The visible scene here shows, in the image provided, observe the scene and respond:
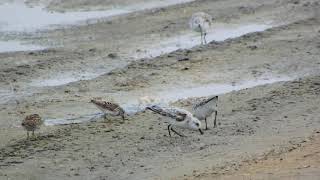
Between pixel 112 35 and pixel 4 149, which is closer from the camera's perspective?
pixel 4 149

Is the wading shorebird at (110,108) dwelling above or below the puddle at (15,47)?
below

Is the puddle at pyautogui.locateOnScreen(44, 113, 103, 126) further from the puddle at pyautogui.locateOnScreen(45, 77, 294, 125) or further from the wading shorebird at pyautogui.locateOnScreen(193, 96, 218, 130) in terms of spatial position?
the wading shorebird at pyautogui.locateOnScreen(193, 96, 218, 130)

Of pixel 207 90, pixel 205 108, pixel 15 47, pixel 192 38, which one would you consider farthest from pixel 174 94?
pixel 15 47

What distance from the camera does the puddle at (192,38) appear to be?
63.9 ft

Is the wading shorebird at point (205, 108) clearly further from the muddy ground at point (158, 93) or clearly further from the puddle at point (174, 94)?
the puddle at point (174, 94)

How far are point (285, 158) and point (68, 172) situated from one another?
9.85 ft

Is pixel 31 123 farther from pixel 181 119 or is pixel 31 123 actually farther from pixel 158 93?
pixel 158 93

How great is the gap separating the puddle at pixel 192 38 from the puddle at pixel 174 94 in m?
3.03

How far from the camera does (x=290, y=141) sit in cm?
1170

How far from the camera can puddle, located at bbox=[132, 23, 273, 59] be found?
63.9 feet

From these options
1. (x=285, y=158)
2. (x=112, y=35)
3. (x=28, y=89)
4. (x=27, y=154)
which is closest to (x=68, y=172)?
(x=27, y=154)

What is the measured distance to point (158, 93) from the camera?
1593cm

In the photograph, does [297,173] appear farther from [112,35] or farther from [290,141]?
[112,35]

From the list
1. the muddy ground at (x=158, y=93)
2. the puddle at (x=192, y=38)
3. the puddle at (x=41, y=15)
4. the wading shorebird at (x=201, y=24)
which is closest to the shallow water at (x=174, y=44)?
the puddle at (x=192, y=38)
